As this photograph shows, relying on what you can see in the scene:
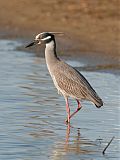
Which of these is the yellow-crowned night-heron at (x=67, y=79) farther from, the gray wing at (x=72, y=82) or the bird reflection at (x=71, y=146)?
the bird reflection at (x=71, y=146)

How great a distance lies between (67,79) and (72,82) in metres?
0.09

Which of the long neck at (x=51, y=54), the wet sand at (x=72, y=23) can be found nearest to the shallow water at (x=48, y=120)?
the long neck at (x=51, y=54)

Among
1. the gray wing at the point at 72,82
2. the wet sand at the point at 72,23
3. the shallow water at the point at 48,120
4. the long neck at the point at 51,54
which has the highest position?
the long neck at the point at 51,54

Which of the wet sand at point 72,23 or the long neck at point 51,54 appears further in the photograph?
the wet sand at point 72,23

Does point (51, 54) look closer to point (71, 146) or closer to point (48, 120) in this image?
point (48, 120)

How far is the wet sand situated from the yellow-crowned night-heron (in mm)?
3847

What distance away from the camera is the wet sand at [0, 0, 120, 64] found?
51.3 ft

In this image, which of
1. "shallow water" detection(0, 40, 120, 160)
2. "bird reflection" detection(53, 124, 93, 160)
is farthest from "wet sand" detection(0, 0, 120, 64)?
"bird reflection" detection(53, 124, 93, 160)

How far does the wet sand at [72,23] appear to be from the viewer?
51.3ft

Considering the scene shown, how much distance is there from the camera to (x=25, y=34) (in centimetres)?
1752

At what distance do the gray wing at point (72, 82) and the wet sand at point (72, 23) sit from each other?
13.2 feet

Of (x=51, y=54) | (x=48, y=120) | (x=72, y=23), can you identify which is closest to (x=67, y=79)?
(x=51, y=54)

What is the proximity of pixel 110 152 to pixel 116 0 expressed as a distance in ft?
35.1

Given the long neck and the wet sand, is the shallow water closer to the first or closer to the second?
the long neck
